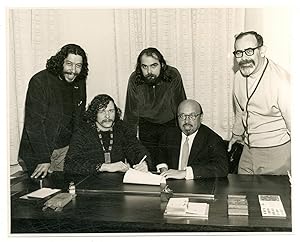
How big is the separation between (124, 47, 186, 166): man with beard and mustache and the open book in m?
0.07

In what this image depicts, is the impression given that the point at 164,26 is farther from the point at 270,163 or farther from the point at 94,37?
the point at 270,163

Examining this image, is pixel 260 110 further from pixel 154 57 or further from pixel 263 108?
pixel 154 57

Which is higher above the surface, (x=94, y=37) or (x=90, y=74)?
(x=94, y=37)

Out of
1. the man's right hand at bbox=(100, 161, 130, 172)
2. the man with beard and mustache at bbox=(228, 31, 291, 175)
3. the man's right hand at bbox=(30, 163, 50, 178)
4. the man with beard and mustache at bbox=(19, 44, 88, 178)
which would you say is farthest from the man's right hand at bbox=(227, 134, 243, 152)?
the man's right hand at bbox=(30, 163, 50, 178)

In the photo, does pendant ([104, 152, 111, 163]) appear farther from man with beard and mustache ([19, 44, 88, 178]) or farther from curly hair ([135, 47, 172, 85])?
curly hair ([135, 47, 172, 85])

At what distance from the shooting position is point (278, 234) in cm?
139

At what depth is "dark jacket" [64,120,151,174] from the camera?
5.29 feet

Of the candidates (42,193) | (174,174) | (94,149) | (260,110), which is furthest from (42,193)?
(260,110)

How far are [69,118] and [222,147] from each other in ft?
1.72

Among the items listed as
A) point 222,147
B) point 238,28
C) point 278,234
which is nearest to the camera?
point 278,234

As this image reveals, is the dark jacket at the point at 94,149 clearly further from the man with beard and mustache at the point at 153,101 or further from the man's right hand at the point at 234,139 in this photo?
the man's right hand at the point at 234,139

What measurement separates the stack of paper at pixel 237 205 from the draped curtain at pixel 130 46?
211 millimetres

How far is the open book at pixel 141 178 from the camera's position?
5.32ft
